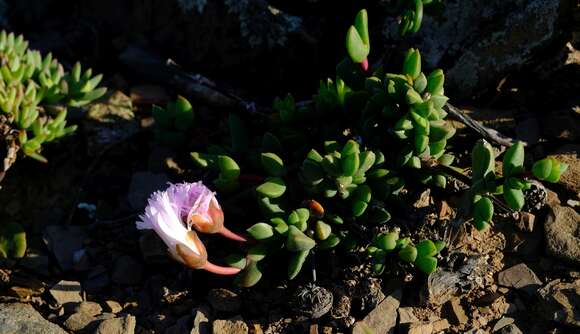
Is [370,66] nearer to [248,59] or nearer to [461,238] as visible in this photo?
[248,59]

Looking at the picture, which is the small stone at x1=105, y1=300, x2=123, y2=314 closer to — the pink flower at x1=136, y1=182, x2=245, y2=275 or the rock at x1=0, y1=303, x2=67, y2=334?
the rock at x1=0, y1=303, x2=67, y2=334

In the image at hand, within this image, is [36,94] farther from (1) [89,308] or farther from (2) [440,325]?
(2) [440,325]

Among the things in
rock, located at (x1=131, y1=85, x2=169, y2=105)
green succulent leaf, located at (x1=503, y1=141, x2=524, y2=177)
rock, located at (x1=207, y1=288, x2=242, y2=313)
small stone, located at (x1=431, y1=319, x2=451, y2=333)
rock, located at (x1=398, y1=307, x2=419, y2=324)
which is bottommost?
rock, located at (x1=207, y1=288, x2=242, y2=313)

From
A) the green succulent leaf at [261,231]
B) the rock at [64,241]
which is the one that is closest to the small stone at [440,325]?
the green succulent leaf at [261,231]

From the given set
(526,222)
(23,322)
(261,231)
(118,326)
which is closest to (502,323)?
(526,222)

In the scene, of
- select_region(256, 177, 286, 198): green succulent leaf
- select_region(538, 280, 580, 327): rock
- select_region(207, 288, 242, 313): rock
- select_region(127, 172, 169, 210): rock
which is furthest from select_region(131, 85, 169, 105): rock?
select_region(538, 280, 580, 327): rock

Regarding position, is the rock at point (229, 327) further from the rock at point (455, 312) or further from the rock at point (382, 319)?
the rock at point (455, 312)
